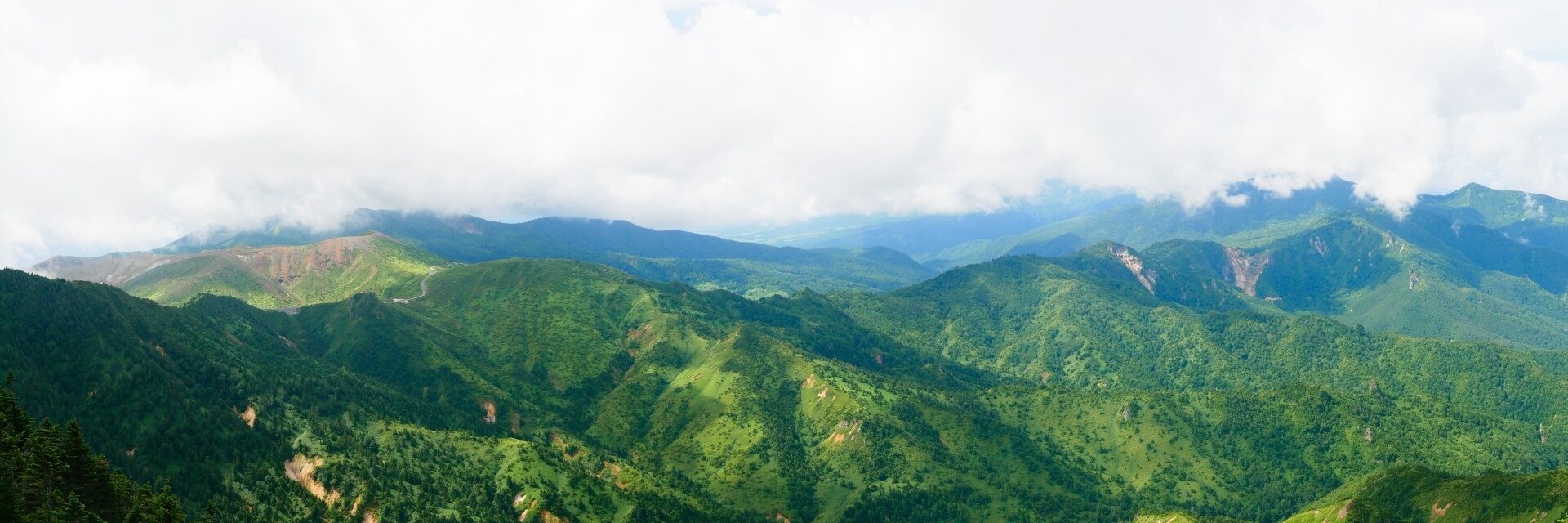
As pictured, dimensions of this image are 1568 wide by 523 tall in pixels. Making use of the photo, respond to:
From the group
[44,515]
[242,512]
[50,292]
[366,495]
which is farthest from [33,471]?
[50,292]

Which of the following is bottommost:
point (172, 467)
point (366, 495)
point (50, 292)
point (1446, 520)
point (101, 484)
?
point (1446, 520)

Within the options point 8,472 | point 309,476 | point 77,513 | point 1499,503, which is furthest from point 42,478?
point 1499,503

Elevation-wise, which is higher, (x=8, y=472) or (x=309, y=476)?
(x=8, y=472)

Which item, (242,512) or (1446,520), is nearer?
(242,512)

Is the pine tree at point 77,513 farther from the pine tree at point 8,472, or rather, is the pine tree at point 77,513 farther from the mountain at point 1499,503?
the mountain at point 1499,503

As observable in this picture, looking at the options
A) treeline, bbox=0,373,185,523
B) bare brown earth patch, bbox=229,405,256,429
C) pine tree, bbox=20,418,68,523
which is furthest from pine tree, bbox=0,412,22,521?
bare brown earth patch, bbox=229,405,256,429

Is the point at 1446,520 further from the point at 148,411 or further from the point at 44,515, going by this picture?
the point at 148,411

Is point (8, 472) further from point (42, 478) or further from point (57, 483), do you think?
point (57, 483)

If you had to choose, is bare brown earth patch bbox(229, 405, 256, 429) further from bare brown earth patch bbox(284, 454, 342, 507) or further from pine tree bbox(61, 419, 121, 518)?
pine tree bbox(61, 419, 121, 518)

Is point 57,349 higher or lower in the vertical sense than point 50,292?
lower
